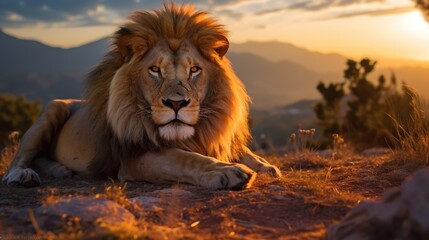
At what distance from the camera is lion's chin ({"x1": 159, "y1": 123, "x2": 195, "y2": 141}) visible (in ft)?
17.9

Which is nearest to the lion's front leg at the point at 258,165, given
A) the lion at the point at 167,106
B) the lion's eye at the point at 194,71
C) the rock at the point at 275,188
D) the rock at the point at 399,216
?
the lion at the point at 167,106

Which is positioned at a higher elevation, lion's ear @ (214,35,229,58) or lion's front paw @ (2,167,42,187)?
lion's ear @ (214,35,229,58)

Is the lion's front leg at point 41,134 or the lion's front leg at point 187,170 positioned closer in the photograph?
the lion's front leg at point 187,170

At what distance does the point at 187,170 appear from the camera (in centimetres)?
529

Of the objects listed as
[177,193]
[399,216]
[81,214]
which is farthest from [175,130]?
[399,216]

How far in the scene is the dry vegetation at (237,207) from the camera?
11.2ft

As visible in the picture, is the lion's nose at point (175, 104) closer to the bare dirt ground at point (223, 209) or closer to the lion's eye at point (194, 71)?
the lion's eye at point (194, 71)

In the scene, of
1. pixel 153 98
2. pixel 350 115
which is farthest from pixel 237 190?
pixel 350 115

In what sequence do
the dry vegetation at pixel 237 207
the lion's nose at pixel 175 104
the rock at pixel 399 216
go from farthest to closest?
the lion's nose at pixel 175 104 → the dry vegetation at pixel 237 207 → the rock at pixel 399 216

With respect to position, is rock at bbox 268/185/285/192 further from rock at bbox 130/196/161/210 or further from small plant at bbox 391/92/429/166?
small plant at bbox 391/92/429/166

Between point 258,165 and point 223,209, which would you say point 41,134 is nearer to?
point 258,165

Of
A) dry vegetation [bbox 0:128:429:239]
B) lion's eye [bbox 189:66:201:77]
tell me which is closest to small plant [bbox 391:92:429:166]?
dry vegetation [bbox 0:128:429:239]

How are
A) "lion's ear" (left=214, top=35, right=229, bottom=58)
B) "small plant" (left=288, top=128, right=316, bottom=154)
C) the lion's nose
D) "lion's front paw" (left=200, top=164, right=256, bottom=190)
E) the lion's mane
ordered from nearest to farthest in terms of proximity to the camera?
"lion's front paw" (left=200, top=164, right=256, bottom=190) → the lion's nose → the lion's mane → "lion's ear" (left=214, top=35, right=229, bottom=58) → "small plant" (left=288, top=128, right=316, bottom=154)

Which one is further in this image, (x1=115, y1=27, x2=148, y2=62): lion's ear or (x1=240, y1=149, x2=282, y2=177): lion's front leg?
(x1=240, y1=149, x2=282, y2=177): lion's front leg
